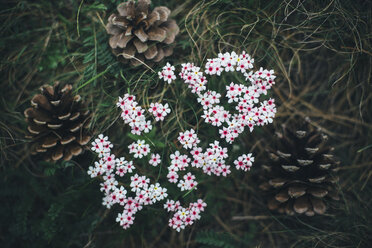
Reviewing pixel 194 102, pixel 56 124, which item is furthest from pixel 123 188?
pixel 194 102

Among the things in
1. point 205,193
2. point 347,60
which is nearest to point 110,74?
point 205,193

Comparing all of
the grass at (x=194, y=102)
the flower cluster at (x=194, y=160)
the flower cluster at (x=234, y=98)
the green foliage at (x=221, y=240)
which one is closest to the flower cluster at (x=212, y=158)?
the flower cluster at (x=194, y=160)

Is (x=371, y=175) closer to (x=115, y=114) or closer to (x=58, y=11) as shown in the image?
(x=115, y=114)

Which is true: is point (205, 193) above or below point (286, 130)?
below

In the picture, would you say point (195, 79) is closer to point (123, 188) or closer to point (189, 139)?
point (189, 139)

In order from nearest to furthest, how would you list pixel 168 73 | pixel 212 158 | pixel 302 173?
pixel 212 158 → pixel 168 73 → pixel 302 173
